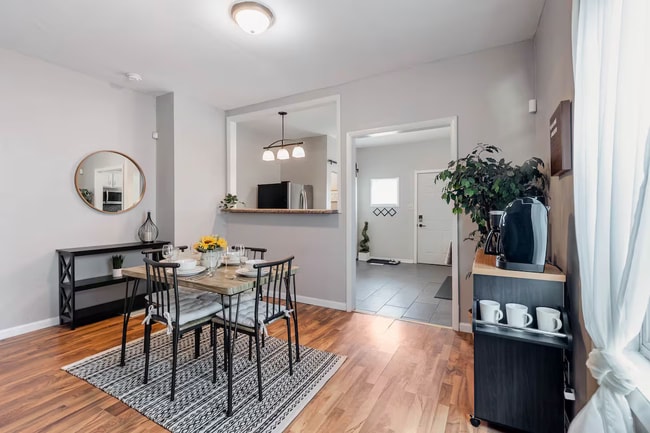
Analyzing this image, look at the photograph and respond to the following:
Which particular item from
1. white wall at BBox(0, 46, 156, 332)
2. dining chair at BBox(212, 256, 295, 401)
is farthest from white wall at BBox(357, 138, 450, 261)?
dining chair at BBox(212, 256, 295, 401)

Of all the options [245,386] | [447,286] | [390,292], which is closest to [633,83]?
[245,386]

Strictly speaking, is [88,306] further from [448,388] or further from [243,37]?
[448,388]

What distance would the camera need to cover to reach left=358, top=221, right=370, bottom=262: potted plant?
7.27m

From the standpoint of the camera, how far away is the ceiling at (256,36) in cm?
229

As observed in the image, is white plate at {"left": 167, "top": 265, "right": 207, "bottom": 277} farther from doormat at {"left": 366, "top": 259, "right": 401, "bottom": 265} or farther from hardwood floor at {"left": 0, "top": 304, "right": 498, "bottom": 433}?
doormat at {"left": 366, "top": 259, "right": 401, "bottom": 265}

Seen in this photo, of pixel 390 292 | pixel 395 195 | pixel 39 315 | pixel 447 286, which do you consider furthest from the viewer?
pixel 395 195

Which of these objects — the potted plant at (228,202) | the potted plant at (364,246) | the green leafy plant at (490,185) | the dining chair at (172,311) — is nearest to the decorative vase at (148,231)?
the potted plant at (228,202)

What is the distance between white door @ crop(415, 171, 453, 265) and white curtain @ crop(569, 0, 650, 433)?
559 cm

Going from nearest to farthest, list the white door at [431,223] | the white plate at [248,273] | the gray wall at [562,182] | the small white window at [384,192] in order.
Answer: the gray wall at [562,182]
the white plate at [248,273]
the white door at [431,223]
the small white window at [384,192]

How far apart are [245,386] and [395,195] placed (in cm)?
575

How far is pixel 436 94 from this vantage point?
316 centimetres

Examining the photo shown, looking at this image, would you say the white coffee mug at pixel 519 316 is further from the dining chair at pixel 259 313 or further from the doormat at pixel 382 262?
the doormat at pixel 382 262

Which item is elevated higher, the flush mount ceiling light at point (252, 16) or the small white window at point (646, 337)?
the flush mount ceiling light at point (252, 16)

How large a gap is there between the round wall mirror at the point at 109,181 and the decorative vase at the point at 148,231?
10.4 inches
